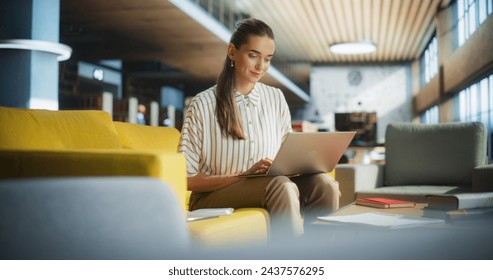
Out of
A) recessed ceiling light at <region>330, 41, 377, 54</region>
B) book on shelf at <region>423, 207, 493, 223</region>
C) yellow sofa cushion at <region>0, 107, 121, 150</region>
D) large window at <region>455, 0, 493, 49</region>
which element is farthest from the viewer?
recessed ceiling light at <region>330, 41, 377, 54</region>

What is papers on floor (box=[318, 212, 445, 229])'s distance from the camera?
1395 mm

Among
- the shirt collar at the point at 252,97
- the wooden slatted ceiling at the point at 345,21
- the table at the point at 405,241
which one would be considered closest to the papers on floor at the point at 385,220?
the table at the point at 405,241

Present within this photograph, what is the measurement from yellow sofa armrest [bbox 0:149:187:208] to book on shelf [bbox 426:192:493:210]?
2.99 feet

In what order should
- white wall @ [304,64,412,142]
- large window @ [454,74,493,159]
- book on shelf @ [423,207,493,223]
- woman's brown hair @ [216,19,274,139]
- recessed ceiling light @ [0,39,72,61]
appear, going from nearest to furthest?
book on shelf @ [423,207,493,223], woman's brown hair @ [216,19,274,139], recessed ceiling light @ [0,39,72,61], large window @ [454,74,493,159], white wall @ [304,64,412,142]

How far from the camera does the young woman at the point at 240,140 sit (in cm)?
181

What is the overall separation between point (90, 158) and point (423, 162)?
2.69 metres

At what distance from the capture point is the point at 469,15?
7434 millimetres

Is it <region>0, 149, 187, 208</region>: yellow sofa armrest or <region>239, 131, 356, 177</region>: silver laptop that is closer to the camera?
<region>0, 149, 187, 208</region>: yellow sofa armrest

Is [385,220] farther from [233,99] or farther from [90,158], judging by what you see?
[90,158]

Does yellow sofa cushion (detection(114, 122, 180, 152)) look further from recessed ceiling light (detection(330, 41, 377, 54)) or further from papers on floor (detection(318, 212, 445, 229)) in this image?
recessed ceiling light (detection(330, 41, 377, 54))

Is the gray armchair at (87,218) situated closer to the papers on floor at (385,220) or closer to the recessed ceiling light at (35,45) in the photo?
the papers on floor at (385,220)

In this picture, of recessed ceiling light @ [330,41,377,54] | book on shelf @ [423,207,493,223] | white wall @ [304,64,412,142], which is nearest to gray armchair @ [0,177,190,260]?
book on shelf @ [423,207,493,223]

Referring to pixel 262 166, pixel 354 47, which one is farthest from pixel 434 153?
pixel 354 47

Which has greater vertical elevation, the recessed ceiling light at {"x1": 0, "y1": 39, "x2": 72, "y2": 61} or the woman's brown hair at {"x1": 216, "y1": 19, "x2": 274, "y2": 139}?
the recessed ceiling light at {"x1": 0, "y1": 39, "x2": 72, "y2": 61}
